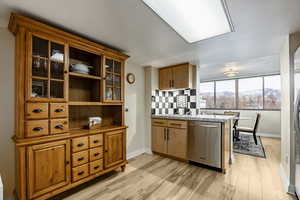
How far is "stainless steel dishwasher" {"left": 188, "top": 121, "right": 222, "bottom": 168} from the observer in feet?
7.91

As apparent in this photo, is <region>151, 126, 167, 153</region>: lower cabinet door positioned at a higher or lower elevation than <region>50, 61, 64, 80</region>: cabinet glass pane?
lower

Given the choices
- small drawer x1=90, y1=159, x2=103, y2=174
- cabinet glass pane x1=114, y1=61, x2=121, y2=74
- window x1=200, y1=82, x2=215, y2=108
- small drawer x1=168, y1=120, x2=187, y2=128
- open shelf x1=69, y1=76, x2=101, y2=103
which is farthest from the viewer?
window x1=200, y1=82, x2=215, y2=108

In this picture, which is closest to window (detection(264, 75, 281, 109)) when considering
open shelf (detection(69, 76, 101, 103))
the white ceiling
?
the white ceiling

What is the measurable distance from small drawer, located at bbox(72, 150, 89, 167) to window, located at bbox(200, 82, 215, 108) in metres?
5.59

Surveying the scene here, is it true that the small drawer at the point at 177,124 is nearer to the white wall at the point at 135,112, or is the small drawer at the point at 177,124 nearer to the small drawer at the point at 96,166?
the white wall at the point at 135,112

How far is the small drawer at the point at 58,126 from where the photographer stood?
1.64 meters

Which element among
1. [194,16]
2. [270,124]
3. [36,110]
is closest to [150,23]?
[194,16]

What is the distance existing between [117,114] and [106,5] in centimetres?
177

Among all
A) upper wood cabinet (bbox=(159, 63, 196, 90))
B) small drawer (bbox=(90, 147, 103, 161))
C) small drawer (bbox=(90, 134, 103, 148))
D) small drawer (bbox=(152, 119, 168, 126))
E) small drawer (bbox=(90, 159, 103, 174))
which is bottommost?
small drawer (bbox=(90, 159, 103, 174))

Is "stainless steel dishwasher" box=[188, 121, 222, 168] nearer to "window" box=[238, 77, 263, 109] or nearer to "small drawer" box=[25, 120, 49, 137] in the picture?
"small drawer" box=[25, 120, 49, 137]

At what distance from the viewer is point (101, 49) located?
212 centimetres

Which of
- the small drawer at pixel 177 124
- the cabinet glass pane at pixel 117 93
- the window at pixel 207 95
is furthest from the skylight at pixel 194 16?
the window at pixel 207 95

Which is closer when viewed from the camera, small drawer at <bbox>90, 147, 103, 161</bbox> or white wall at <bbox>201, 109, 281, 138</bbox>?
small drawer at <bbox>90, 147, 103, 161</bbox>

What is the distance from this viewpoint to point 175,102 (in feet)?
12.1
